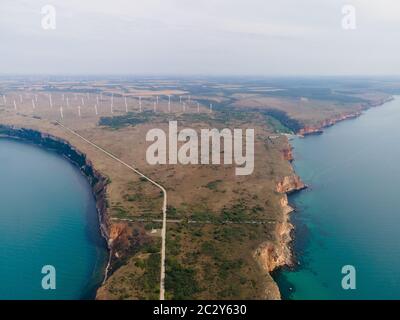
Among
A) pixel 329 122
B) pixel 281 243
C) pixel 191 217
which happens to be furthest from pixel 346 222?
pixel 329 122

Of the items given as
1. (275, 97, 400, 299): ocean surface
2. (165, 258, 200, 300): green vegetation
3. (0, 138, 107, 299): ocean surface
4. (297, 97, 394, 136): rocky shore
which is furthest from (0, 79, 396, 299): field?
(297, 97, 394, 136): rocky shore

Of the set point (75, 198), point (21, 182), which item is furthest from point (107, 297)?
point (21, 182)

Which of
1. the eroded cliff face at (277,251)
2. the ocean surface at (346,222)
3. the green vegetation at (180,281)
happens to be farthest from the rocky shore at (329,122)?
the green vegetation at (180,281)

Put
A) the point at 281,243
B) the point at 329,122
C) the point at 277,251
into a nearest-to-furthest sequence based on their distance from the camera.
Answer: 1. the point at 277,251
2. the point at 281,243
3. the point at 329,122

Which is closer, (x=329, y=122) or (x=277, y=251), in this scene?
(x=277, y=251)

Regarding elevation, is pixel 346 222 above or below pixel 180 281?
above

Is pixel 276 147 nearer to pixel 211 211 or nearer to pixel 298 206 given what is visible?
pixel 298 206

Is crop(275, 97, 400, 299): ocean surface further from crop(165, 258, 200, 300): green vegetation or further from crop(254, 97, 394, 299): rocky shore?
crop(165, 258, 200, 300): green vegetation

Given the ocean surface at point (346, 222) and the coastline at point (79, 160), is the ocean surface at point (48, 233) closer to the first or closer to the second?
the coastline at point (79, 160)

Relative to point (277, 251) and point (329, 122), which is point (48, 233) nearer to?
point (277, 251)
